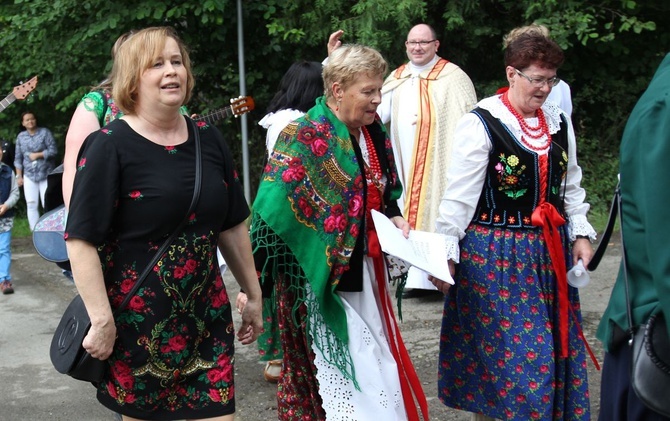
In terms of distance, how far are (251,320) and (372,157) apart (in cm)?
89

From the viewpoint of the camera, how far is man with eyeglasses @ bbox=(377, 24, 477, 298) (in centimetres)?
673

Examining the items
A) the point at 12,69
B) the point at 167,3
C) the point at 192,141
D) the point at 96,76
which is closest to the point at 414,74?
the point at 192,141

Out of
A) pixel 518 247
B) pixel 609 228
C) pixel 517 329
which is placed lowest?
pixel 517 329

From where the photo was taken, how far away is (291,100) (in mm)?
5246

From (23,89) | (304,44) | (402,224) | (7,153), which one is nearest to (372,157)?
(402,224)

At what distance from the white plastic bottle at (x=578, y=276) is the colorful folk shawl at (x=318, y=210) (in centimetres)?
95

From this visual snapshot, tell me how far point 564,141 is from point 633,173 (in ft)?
6.71

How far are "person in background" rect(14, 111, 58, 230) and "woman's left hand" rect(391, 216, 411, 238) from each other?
9.37m

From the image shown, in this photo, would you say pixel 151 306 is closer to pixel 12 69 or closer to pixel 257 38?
pixel 257 38

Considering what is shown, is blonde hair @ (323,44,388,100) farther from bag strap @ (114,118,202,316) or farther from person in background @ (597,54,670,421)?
person in background @ (597,54,670,421)

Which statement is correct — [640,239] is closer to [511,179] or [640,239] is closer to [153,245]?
[153,245]

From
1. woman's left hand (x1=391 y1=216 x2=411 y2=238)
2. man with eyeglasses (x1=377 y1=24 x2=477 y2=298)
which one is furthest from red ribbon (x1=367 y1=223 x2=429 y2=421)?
man with eyeglasses (x1=377 y1=24 x2=477 y2=298)

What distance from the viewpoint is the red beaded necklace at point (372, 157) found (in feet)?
12.9

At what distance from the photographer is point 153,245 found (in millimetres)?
3053
